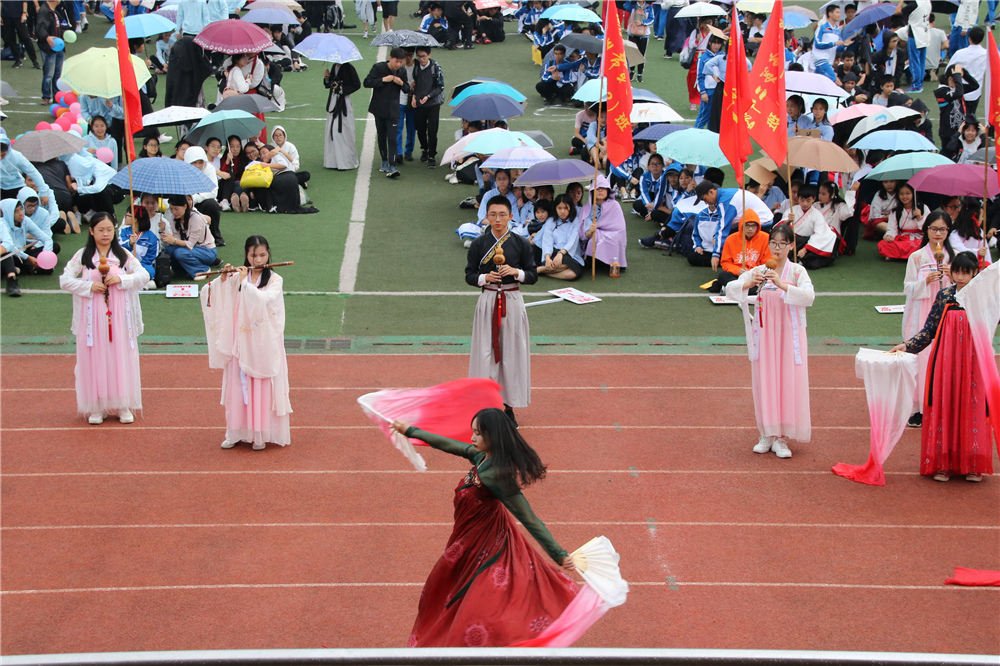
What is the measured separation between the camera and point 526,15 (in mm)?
28312

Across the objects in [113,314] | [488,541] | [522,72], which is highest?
[522,72]

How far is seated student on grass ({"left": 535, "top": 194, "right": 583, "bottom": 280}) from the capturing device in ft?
44.5

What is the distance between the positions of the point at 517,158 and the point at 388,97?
4126 millimetres

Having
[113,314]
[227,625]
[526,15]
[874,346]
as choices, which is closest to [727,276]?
[874,346]

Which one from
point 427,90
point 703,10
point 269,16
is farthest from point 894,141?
point 269,16

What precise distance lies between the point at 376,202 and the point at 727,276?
19.4ft

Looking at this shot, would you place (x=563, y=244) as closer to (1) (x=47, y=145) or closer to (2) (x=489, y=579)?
(1) (x=47, y=145)

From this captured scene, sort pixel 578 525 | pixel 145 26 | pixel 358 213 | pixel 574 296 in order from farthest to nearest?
pixel 145 26
pixel 358 213
pixel 574 296
pixel 578 525

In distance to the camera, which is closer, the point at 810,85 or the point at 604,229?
the point at 604,229

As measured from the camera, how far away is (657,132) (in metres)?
15.6

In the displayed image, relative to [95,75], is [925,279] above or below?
below

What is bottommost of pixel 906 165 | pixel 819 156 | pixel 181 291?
pixel 181 291

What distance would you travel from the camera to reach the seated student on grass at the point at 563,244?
44.5 ft

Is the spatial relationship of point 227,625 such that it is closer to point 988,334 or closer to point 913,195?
point 988,334
